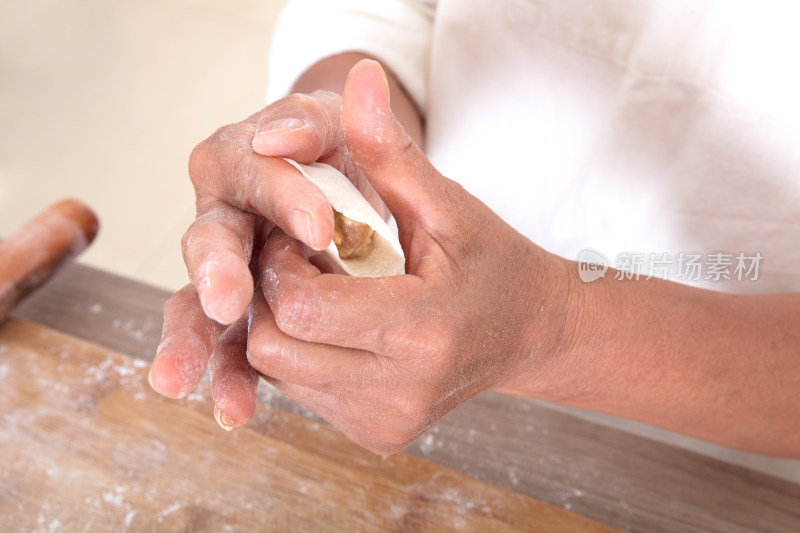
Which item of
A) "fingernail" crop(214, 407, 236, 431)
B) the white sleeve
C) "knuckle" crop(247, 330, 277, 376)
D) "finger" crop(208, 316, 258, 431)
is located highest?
the white sleeve

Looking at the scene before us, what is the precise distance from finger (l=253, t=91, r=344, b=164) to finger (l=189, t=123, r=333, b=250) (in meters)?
0.01

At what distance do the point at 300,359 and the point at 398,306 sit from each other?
0.30 ft

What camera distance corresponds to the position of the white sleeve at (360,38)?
93cm

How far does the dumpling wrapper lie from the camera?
55cm

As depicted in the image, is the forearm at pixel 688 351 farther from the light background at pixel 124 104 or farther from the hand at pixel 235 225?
the light background at pixel 124 104

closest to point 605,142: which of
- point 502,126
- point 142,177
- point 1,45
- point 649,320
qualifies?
point 502,126

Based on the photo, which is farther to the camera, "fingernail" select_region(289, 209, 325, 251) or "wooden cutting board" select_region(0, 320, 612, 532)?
"wooden cutting board" select_region(0, 320, 612, 532)

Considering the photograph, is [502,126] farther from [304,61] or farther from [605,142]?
[304,61]

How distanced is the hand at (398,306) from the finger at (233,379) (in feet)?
0.08

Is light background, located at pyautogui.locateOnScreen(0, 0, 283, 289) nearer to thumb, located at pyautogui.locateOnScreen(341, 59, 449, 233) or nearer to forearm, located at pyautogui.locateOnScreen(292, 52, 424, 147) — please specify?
forearm, located at pyautogui.locateOnScreen(292, 52, 424, 147)

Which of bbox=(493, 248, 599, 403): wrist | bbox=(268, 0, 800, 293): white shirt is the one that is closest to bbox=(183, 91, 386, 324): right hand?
bbox=(493, 248, 599, 403): wrist

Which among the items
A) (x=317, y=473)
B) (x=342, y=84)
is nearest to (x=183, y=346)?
(x=317, y=473)

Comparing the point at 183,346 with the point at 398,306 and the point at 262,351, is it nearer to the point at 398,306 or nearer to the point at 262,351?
the point at 262,351

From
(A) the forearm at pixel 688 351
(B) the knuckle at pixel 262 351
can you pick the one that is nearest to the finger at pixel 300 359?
(B) the knuckle at pixel 262 351
